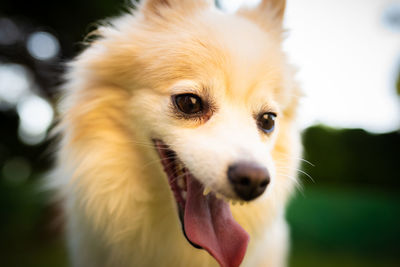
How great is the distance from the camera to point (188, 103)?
1.77 m

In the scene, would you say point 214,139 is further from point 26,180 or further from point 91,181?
point 26,180

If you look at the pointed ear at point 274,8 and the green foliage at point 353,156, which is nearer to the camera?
the pointed ear at point 274,8

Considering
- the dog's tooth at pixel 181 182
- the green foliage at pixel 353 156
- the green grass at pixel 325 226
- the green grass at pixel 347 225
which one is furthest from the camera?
the green foliage at pixel 353 156

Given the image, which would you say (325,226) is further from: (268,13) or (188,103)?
(188,103)

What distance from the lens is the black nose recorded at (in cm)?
143

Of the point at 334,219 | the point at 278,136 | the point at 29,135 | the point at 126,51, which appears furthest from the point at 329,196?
the point at 29,135

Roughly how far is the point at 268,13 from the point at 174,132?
4.38 ft

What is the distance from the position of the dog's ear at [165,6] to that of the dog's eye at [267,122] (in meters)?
1.00

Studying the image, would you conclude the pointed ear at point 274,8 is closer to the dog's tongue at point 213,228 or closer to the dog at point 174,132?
the dog at point 174,132

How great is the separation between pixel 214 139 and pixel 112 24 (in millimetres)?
1504

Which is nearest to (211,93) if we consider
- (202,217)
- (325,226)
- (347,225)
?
(202,217)

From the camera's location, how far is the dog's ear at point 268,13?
7.43 ft

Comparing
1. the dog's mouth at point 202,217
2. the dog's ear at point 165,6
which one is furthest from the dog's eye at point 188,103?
the dog's ear at point 165,6

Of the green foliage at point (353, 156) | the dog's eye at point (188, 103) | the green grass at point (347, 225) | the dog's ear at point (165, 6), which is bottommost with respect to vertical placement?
the green grass at point (347, 225)
